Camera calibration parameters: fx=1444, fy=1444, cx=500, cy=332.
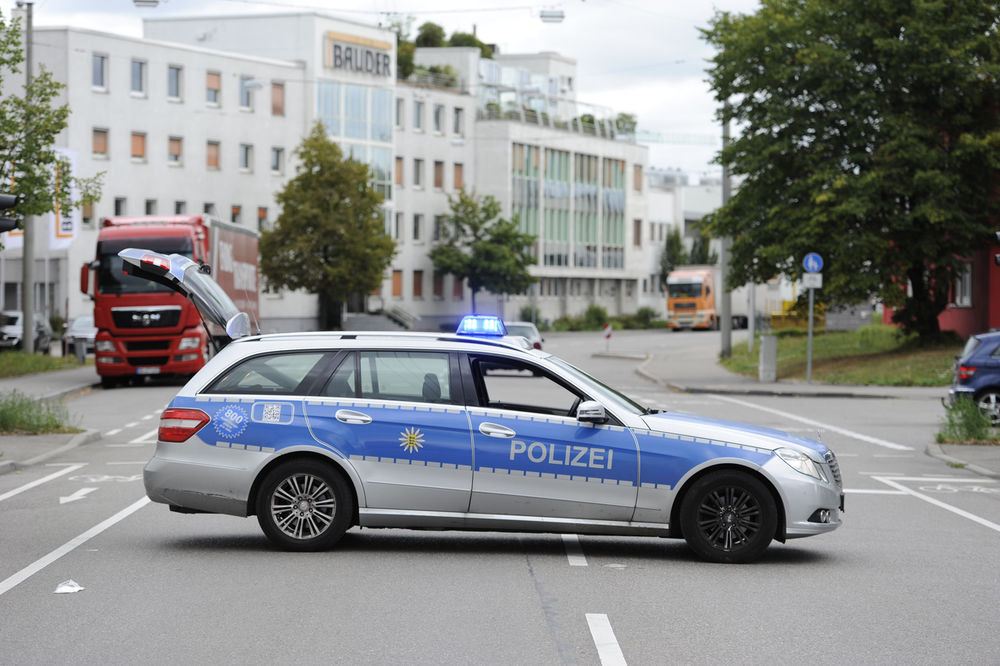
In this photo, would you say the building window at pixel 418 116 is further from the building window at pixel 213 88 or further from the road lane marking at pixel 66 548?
the road lane marking at pixel 66 548

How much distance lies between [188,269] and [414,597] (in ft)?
13.5

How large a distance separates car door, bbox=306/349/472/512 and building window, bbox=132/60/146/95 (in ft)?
202

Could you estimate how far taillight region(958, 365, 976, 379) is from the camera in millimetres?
22984

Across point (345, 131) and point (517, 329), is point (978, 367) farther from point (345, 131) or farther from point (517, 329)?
point (345, 131)

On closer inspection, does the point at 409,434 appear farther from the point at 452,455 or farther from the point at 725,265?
the point at 725,265

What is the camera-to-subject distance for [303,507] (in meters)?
10.2

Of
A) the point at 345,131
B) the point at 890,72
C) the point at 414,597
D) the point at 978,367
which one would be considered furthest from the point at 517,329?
the point at 345,131

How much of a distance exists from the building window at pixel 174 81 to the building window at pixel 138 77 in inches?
58.1

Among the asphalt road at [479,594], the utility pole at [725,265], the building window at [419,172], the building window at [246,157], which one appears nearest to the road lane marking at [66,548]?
the asphalt road at [479,594]

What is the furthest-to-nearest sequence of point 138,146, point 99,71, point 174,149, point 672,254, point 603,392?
1. point 672,254
2. point 174,149
3. point 138,146
4. point 99,71
5. point 603,392

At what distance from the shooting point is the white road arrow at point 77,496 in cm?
1352

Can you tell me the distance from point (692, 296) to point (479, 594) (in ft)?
269

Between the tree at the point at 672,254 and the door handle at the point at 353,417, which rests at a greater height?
the tree at the point at 672,254

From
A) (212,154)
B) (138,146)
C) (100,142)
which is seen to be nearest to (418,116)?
(212,154)
